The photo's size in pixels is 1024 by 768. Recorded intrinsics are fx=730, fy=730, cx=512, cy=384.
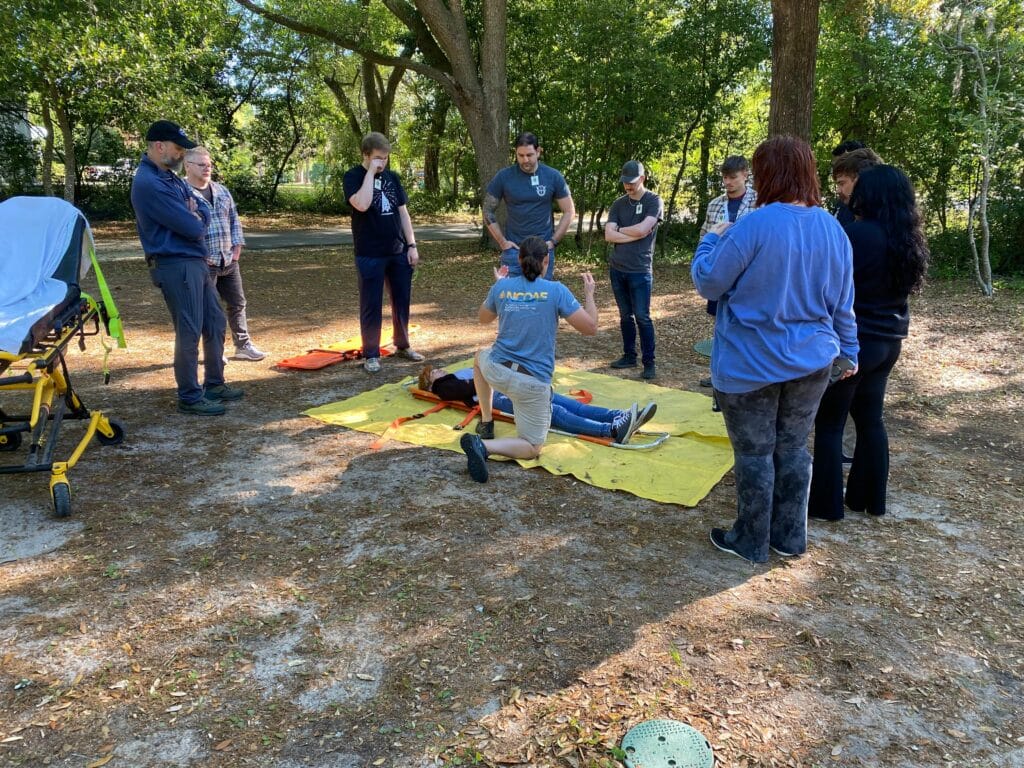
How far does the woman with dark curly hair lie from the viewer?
11.3ft

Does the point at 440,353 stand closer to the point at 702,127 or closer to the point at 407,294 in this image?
the point at 407,294

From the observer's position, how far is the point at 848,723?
245cm

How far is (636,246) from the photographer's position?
616 cm

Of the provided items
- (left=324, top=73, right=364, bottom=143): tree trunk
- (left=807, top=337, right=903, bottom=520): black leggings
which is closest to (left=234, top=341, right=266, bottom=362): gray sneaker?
(left=807, top=337, right=903, bottom=520): black leggings

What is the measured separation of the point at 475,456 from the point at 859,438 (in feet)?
6.89

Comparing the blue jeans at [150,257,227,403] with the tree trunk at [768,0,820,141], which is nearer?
the blue jeans at [150,257,227,403]

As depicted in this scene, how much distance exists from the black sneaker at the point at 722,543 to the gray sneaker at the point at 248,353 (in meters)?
4.91

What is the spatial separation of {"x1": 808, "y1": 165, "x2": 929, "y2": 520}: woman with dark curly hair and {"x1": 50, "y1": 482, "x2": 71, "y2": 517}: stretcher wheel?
153 inches

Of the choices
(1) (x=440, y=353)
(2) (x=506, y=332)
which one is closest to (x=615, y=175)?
(1) (x=440, y=353)

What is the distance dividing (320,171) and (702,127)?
16.7 m

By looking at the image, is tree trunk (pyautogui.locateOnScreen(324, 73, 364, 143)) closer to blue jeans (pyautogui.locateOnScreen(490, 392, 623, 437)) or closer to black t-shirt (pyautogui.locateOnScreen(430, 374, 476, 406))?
black t-shirt (pyautogui.locateOnScreen(430, 374, 476, 406))

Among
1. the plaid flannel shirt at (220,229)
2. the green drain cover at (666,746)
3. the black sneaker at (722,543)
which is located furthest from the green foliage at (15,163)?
the green drain cover at (666,746)

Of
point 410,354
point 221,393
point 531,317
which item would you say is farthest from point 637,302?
point 221,393

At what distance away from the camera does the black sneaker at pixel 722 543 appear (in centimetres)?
348
